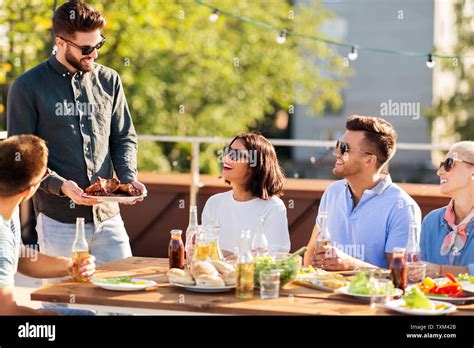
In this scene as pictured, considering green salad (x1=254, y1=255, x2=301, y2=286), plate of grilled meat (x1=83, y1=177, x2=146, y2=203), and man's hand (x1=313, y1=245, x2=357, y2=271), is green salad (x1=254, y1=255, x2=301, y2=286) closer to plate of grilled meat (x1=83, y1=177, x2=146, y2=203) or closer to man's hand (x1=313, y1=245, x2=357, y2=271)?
man's hand (x1=313, y1=245, x2=357, y2=271)

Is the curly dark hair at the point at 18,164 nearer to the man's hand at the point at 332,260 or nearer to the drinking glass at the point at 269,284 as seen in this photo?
the drinking glass at the point at 269,284

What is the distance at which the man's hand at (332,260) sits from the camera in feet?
11.9

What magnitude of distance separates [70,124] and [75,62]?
28 centimetres

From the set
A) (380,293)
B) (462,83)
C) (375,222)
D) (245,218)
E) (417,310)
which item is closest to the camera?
(417,310)

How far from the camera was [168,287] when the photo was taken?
3.32 m

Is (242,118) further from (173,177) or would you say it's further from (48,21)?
(173,177)

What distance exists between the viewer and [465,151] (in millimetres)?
3898

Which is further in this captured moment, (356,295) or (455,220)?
(455,220)

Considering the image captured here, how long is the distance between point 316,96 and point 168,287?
→ 81.9 feet

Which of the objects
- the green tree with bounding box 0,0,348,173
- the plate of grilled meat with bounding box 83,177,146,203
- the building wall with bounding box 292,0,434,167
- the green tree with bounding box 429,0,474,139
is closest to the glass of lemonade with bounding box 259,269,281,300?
the plate of grilled meat with bounding box 83,177,146,203

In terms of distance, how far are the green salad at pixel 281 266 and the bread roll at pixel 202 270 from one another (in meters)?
0.16

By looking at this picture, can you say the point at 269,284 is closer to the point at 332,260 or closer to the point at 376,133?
the point at 332,260

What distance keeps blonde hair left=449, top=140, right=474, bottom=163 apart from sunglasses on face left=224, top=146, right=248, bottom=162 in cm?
93

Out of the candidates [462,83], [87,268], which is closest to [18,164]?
[87,268]
